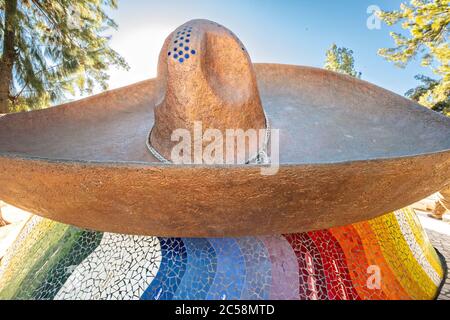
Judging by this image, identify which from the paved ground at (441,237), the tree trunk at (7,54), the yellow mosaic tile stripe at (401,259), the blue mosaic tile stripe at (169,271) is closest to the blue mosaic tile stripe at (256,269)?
the blue mosaic tile stripe at (169,271)

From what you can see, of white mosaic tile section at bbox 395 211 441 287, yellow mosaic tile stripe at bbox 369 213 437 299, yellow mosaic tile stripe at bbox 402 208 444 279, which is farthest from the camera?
yellow mosaic tile stripe at bbox 402 208 444 279

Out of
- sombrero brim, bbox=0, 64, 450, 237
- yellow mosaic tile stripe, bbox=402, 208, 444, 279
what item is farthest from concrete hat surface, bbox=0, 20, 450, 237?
yellow mosaic tile stripe, bbox=402, 208, 444, 279

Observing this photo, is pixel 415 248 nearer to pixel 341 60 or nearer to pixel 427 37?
pixel 427 37

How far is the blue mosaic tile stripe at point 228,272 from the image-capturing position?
1221 millimetres

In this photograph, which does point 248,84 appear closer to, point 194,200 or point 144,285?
point 194,200

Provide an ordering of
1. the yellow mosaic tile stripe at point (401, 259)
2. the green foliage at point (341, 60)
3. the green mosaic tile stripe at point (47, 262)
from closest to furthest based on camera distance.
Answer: the green mosaic tile stripe at point (47, 262), the yellow mosaic tile stripe at point (401, 259), the green foliage at point (341, 60)

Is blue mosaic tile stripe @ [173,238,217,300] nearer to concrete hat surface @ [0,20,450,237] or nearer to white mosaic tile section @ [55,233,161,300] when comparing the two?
white mosaic tile section @ [55,233,161,300]

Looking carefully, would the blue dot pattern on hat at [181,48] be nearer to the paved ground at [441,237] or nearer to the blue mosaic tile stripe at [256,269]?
the blue mosaic tile stripe at [256,269]

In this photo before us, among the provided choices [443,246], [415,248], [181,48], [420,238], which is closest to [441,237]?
[443,246]

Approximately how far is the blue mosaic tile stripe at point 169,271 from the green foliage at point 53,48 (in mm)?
6378

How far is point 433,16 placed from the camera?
25.5ft

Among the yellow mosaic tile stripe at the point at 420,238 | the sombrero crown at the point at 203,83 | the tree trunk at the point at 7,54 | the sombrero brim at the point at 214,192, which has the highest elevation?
the tree trunk at the point at 7,54

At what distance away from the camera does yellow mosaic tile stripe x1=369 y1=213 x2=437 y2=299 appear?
5.29 ft

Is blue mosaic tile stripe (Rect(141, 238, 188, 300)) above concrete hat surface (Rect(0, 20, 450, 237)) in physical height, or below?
below
